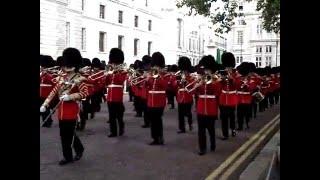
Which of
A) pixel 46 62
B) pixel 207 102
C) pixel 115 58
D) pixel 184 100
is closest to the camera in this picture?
pixel 207 102

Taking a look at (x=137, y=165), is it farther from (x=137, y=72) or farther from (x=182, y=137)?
(x=137, y=72)

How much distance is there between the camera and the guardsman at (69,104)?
24.1ft

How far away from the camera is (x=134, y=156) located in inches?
320

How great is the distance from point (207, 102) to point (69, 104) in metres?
2.47

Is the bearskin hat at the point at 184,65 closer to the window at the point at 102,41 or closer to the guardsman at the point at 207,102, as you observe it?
the guardsman at the point at 207,102

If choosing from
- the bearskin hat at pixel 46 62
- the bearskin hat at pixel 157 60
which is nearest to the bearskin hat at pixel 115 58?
the bearskin hat at pixel 157 60

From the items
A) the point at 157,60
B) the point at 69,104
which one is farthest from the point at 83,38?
the point at 69,104

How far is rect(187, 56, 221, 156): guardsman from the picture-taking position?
8477 millimetres

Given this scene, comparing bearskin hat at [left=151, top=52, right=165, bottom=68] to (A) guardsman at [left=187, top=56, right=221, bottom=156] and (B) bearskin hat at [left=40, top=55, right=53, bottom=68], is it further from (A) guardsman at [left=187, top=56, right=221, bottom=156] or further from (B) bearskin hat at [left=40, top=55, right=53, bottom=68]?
(B) bearskin hat at [left=40, top=55, right=53, bottom=68]

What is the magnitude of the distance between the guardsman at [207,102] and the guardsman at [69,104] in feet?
6.85

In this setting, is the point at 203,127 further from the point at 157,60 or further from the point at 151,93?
the point at 157,60

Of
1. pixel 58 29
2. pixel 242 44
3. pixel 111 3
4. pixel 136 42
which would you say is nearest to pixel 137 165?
pixel 58 29

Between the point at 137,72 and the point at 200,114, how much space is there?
699 cm
